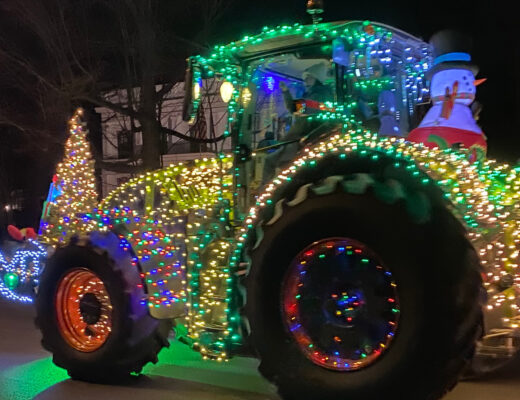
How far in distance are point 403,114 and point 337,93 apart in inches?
49.8

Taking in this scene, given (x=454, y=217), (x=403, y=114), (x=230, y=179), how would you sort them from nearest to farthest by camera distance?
(x=454, y=217) → (x=230, y=179) → (x=403, y=114)

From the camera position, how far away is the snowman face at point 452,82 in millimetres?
6004

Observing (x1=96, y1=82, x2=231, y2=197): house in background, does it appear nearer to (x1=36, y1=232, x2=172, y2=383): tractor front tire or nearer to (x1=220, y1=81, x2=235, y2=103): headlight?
(x1=36, y1=232, x2=172, y2=383): tractor front tire

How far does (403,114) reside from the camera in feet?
18.4

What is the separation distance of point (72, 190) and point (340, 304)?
416 cm

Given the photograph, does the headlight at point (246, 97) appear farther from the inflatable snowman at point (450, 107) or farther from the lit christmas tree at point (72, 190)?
the lit christmas tree at point (72, 190)

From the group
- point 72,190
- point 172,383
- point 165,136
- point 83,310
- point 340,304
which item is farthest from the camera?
point 165,136

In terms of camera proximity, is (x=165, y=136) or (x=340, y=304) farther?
(x=165, y=136)

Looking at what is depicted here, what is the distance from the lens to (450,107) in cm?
614

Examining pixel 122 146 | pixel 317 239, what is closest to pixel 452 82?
pixel 317 239

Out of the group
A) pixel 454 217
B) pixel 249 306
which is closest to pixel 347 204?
pixel 454 217

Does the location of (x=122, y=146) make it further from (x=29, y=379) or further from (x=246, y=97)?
(x=246, y=97)

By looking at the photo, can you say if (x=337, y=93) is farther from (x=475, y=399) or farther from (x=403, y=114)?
(x=475, y=399)

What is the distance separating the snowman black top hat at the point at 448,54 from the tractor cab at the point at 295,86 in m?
0.62
